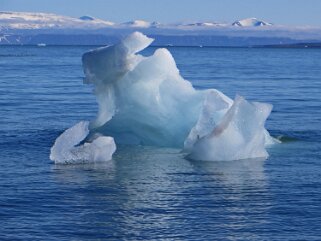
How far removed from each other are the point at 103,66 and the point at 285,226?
799 centimetres

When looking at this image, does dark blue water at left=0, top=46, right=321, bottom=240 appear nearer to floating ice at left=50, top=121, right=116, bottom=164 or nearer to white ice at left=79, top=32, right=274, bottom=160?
floating ice at left=50, top=121, right=116, bottom=164

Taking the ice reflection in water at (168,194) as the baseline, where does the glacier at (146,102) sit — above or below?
above

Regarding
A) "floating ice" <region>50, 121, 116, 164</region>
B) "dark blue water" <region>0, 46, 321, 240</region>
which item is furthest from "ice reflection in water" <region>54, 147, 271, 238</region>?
"floating ice" <region>50, 121, 116, 164</region>

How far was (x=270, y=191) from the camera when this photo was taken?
16266mm

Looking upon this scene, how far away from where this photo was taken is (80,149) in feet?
62.4

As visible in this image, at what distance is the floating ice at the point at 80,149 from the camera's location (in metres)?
18.8

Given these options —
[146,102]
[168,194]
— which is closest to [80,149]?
[146,102]

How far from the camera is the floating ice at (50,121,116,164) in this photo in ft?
61.7

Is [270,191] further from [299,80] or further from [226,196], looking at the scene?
[299,80]

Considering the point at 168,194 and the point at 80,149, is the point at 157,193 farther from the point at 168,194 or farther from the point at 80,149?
the point at 80,149

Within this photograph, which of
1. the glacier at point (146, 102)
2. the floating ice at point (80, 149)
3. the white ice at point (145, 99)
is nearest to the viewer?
the floating ice at point (80, 149)

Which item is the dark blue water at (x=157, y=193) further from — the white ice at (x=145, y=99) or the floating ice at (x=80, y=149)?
the white ice at (x=145, y=99)

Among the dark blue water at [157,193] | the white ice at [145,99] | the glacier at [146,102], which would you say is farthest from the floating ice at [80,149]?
the white ice at [145,99]

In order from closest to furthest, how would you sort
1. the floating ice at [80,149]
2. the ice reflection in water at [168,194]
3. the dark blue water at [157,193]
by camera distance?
the dark blue water at [157,193] → the ice reflection in water at [168,194] → the floating ice at [80,149]
